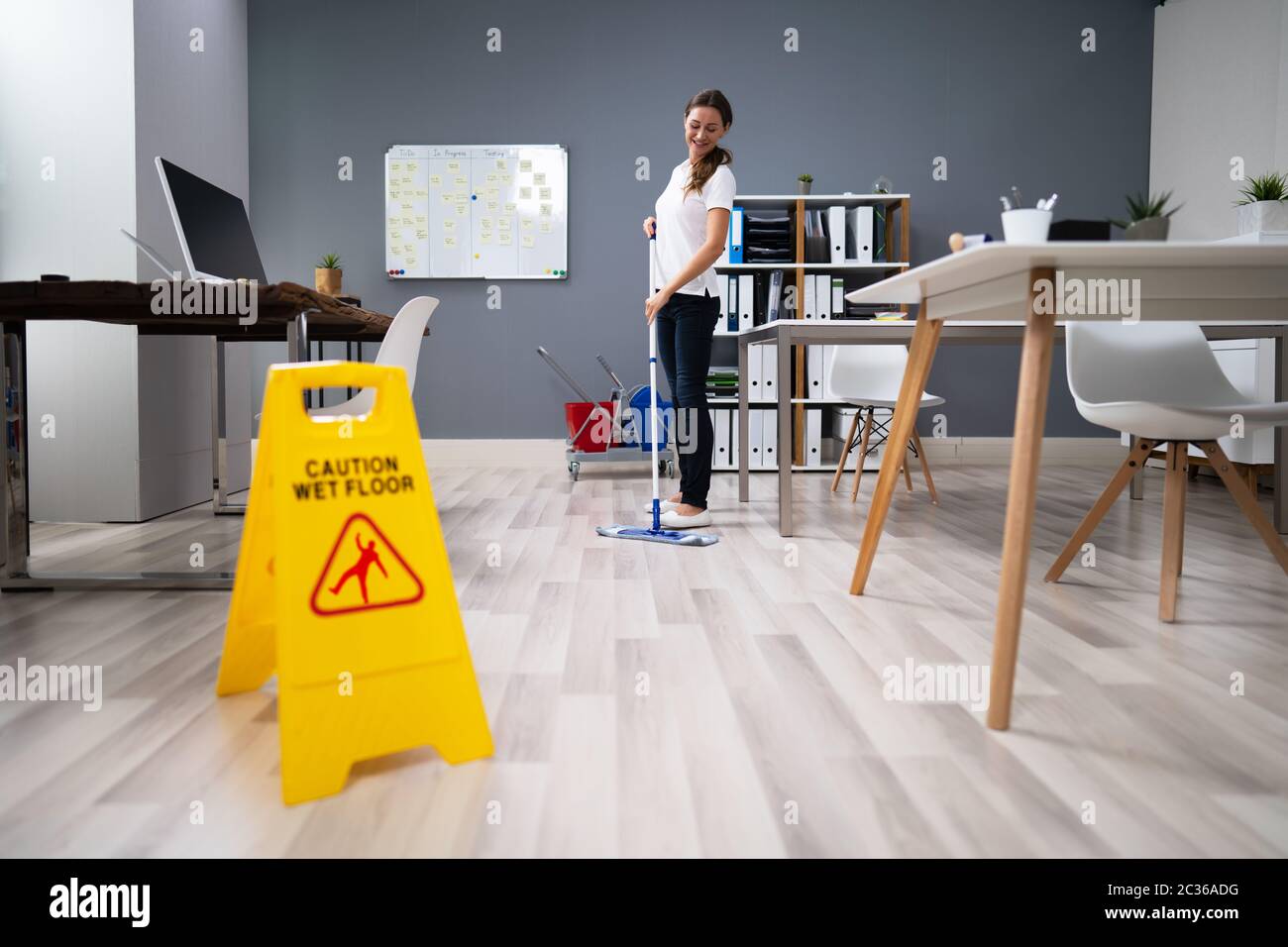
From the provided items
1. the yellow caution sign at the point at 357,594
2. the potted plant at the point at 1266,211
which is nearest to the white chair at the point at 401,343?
the yellow caution sign at the point at 357,594

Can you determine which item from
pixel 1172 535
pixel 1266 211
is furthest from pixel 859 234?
pixel 1172 535

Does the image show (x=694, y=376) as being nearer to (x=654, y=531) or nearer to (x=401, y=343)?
(x=654, y=531)

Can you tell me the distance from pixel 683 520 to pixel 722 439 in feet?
6.48

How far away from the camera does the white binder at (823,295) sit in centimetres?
491

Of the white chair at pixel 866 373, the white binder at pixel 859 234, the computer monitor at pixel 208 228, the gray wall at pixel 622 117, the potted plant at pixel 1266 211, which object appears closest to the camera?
the computer monitor at pixel 208 228

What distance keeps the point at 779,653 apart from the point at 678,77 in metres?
4.35

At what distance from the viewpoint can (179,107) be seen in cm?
363

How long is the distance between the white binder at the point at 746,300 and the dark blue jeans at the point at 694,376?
186 centimetres

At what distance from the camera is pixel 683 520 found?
307cm

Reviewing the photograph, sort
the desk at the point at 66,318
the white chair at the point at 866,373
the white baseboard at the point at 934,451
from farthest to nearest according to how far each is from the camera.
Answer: the white baseboard at the point at 934,451 → the white chair at the point at 866,373 → the desk at the point at 66,318

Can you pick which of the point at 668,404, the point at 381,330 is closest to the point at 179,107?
the point at 381,330

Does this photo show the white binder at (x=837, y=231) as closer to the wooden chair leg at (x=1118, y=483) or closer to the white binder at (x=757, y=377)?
the white binder at (x=757, y=377)

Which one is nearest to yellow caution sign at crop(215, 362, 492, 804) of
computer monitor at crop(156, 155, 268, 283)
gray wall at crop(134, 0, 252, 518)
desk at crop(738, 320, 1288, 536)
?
computer monitor at crop(156, 155, 268, 283)
